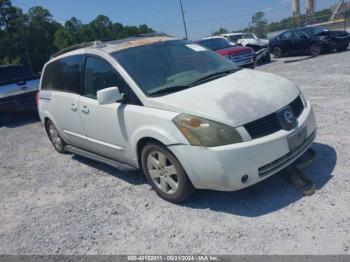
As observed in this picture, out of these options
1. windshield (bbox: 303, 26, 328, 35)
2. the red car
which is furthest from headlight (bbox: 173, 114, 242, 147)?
windshield (bbox: 303, 26, 328, 35)

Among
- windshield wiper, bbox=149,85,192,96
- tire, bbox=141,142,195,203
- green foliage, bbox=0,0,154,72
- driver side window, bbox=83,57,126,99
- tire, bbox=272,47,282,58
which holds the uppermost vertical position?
green foliage, bbox=0,0,154,72

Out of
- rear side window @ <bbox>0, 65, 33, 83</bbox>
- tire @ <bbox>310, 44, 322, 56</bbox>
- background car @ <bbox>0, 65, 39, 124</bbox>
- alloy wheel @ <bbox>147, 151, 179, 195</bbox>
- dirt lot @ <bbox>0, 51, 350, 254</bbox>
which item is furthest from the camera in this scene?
tire @ <bbox>310, 44, 322, 56</bbox>

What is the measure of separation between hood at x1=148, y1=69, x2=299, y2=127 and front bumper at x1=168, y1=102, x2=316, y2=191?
262mm

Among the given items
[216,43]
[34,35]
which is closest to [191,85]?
[216,43]

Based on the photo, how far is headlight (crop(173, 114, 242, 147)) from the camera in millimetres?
3395

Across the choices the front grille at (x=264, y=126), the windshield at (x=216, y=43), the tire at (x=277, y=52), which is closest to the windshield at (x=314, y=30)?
the tire at (x=277, y=52)

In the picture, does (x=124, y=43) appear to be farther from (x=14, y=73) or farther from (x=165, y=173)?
(x=14, y=73)

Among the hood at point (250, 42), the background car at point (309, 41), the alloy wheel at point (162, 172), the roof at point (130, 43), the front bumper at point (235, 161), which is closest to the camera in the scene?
the front bumper at point (235, 161)

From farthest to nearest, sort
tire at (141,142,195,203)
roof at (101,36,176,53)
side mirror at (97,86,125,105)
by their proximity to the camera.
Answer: roof at (101,36,176,53)
side mirror at (97,86,125,105)
tire at (141,142,195,203)

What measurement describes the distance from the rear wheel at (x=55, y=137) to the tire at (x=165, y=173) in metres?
2.68

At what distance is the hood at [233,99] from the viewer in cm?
350

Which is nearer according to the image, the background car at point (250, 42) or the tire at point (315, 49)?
the tire at point (315, 49)

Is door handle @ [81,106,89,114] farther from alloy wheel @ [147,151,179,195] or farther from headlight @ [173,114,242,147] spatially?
headlight @ [173,114,242,147]

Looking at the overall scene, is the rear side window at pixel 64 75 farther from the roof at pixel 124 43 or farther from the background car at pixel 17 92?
the background car at pixel 17 92
